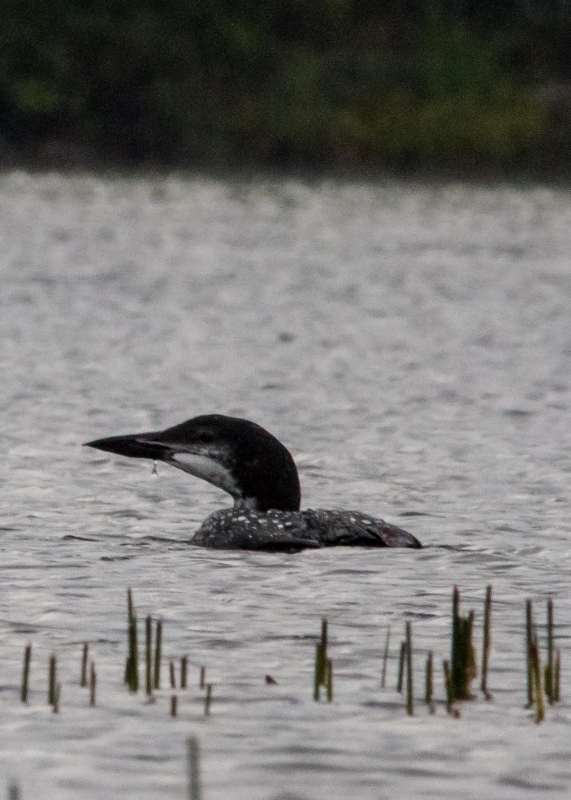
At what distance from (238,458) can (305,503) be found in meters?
1.25

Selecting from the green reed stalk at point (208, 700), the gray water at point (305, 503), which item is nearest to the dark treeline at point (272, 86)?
the gray water at point (305, 503)

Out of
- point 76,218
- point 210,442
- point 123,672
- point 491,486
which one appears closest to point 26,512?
point 210,442

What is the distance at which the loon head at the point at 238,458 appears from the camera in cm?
830

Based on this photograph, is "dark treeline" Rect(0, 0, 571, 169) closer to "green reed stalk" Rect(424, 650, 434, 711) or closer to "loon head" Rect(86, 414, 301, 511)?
"loon head" Rect(86, 414, 301, 511)

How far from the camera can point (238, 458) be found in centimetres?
837

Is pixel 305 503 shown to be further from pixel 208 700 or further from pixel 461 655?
pixel 208 700

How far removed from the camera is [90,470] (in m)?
10.1

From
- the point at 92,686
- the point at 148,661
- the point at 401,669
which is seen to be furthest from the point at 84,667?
the point at 401,669

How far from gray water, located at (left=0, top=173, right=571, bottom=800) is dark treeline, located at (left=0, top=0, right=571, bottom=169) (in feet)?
77.2

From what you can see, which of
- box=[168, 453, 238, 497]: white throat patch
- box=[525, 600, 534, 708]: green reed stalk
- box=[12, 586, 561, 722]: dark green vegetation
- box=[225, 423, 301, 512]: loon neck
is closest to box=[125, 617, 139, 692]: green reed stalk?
box=[12, 586, 561, 722]: dark green vegetation

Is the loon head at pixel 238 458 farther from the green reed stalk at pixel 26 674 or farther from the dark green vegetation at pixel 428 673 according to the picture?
the green reed stalk at pixel 26 674

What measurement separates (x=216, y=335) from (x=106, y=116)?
34.9 meters

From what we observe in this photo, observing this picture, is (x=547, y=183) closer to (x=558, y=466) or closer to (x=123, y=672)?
(x=558, y=466)

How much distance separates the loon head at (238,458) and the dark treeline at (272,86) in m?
39.1
